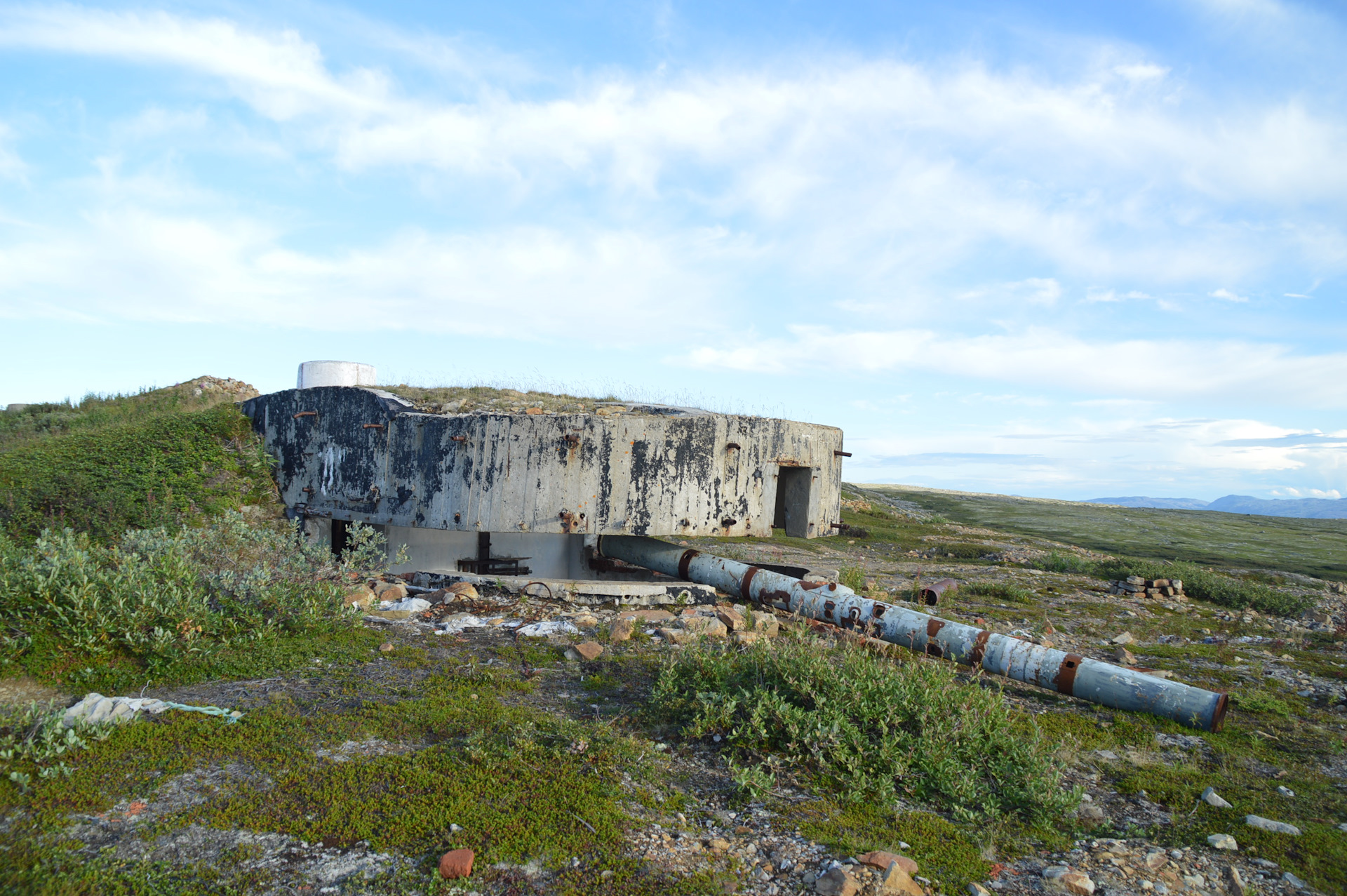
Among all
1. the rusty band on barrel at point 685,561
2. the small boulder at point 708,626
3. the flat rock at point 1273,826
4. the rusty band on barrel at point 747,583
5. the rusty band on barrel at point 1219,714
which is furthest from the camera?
the rusty band on barrel at point 685,561

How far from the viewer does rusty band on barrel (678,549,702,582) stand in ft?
26.7

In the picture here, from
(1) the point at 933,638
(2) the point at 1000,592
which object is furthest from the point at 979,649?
(2) the point at 1000,592

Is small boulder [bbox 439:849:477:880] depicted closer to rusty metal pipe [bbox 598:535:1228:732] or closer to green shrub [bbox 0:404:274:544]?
rusty metal pipe [bbox 598:535:1228:732]

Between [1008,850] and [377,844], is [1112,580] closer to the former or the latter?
[1008,850]

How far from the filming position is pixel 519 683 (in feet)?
15.6

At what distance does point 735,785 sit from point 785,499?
207 inches

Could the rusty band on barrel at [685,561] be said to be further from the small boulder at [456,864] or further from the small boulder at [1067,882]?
the small boulder at [456,864]

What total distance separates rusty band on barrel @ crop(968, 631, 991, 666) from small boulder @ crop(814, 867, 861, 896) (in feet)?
10.4

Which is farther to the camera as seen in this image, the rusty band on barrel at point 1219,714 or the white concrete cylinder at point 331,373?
the white concrete cylinder at point 331,373

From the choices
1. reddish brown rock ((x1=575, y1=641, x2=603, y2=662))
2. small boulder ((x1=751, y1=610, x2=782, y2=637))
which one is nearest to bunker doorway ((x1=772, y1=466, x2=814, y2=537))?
small boulder ((x1=751, y1=610, x2=782, y2=637))

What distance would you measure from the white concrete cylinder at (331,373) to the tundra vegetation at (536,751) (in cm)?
473

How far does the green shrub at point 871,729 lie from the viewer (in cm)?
354

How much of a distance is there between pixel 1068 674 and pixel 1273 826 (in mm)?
1681

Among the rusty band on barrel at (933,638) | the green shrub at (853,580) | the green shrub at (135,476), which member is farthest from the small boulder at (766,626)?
the green shrub at (135,476)
